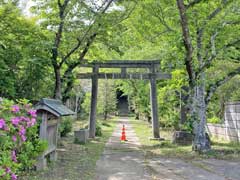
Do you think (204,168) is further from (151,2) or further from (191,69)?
(151,2)

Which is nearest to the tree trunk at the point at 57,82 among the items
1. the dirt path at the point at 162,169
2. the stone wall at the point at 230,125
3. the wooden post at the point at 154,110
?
the dirt path at the point at 162,169

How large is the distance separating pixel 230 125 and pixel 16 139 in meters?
9.18

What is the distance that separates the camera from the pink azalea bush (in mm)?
3640

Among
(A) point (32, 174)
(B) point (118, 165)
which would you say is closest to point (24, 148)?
(A) point (32, 174)

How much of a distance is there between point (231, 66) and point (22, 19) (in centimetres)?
792

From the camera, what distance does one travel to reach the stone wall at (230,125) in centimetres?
1040

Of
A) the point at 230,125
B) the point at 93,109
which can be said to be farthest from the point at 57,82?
the point at 230,125

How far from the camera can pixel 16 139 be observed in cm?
448

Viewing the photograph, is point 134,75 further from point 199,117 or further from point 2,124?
point 2,124

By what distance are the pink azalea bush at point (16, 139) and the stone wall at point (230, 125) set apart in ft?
26.0

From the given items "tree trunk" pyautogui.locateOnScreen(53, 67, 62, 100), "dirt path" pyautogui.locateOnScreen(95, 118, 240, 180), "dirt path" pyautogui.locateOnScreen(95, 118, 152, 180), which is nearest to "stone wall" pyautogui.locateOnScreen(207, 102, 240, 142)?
"dirt path" pyautogui.locateOnScreen(95, 118, 240, 180)

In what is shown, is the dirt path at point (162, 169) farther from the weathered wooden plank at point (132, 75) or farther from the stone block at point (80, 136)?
the weathered wooden plank at point (132, 75)

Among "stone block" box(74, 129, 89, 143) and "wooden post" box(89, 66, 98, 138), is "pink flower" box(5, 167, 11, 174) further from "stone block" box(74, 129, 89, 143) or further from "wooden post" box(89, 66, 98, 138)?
"wooden post" box(89, 66, 98, 138)

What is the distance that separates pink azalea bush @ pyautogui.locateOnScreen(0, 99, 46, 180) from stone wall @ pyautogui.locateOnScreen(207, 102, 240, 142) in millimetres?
7915
